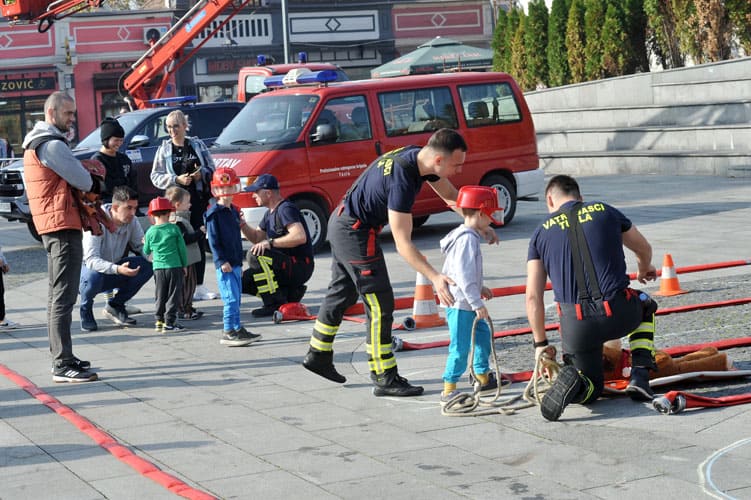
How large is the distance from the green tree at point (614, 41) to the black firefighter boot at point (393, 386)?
19.3m

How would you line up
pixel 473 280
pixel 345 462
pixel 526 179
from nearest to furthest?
pixel 345 462
pixel 473 280
pixel 526 179

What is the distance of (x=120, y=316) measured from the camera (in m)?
10.7

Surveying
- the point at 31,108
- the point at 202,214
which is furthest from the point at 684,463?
the point at 31,108

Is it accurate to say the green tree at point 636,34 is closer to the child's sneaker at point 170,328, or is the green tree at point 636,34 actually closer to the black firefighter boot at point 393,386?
the child's sneaker at point 170,328

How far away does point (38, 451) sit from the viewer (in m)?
6.55

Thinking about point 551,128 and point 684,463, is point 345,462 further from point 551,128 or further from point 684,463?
point 551,128

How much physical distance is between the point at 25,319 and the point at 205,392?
416cm

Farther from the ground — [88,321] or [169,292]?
[169,292]

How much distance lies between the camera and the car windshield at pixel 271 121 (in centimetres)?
1464

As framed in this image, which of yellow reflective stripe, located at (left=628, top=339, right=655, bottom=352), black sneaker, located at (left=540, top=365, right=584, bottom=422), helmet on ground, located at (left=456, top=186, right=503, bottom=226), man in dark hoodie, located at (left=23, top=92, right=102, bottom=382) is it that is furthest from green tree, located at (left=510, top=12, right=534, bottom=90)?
black sneaker, located at (left=540, top=365, right=584, bottom=422)

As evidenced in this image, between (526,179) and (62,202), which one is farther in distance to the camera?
(526,179)

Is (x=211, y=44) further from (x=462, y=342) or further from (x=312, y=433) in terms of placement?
(x=312, y=433)

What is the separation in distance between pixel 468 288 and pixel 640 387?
115cm

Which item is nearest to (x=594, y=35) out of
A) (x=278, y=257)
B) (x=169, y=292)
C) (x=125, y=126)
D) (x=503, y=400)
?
(x=125, y=126)
